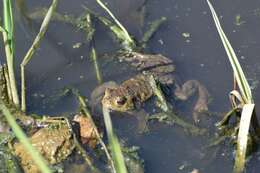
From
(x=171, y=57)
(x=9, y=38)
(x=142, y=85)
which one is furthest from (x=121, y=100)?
(x=9, y=38)

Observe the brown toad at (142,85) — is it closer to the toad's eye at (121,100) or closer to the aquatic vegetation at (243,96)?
the toad's eye at (121,100)

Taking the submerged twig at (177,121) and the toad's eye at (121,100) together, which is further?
the toad's eye at (121,100)

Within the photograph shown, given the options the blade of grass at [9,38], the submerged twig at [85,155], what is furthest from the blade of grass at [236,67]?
the blade of grass at [9,38]

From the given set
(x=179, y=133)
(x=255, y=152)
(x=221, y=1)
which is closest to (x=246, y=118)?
(x=255, y=152)

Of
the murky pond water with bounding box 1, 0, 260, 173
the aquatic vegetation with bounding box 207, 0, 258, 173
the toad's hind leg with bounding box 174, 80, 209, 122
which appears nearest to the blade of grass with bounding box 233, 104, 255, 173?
the aquatic vegetation with bounding box 207, 0, 258, 173

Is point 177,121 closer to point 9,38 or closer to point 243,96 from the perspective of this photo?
point 243,96

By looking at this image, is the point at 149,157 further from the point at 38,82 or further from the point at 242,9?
the point at 242,9
